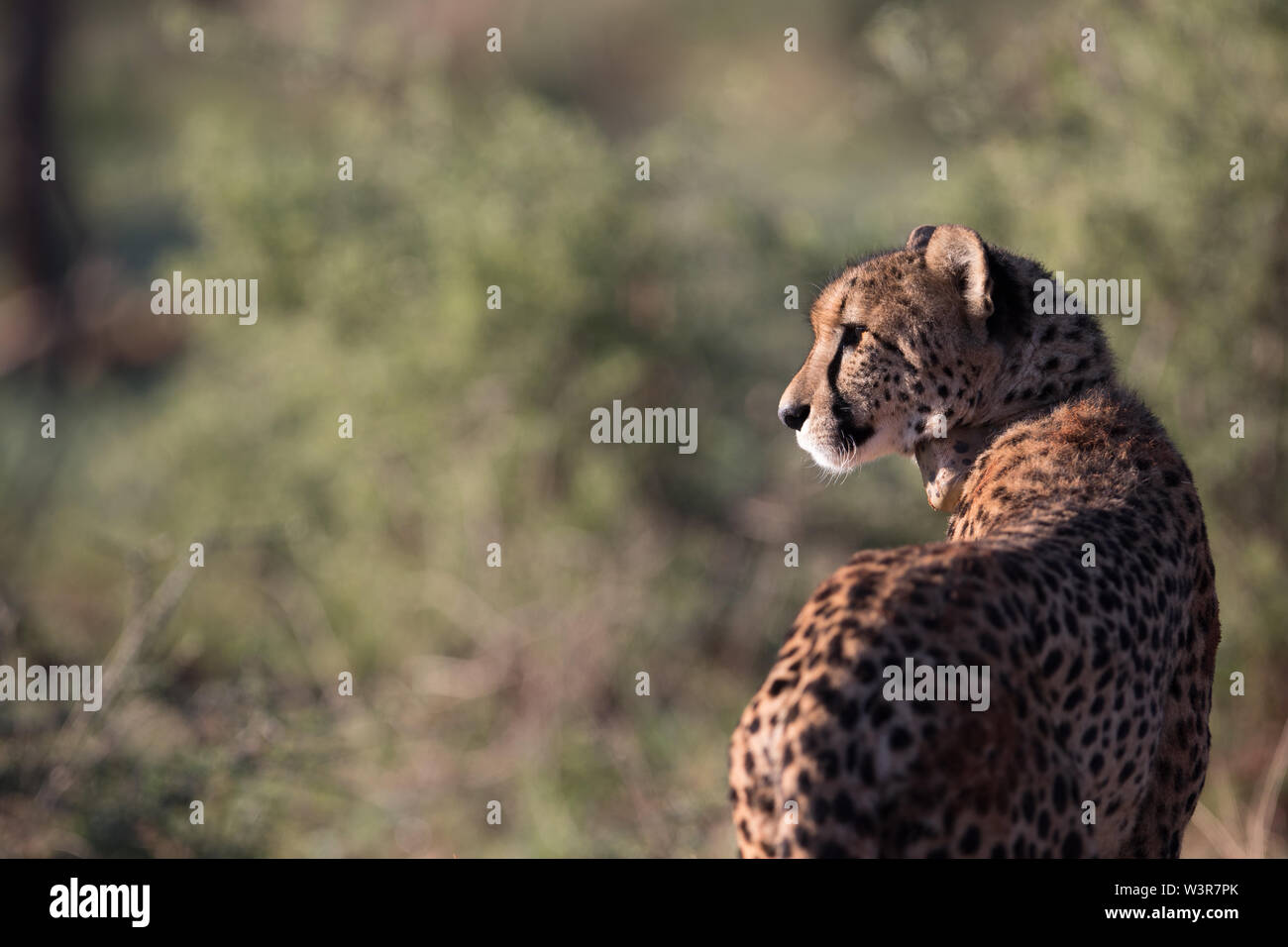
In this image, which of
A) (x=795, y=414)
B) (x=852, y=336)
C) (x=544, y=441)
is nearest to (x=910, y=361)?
(x=852, y=336)

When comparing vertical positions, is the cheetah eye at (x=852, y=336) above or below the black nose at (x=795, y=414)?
above

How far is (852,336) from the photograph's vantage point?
12.1 feet

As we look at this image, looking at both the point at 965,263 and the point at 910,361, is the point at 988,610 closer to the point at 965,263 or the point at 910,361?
the point at 910,361

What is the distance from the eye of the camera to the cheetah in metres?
2.43

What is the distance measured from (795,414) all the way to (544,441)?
520 centimetres

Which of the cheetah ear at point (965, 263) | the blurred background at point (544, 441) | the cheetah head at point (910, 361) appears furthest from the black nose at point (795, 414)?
the blurred background at point (544, 441)

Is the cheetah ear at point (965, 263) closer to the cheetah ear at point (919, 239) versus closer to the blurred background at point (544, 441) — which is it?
the cheetah ear at point (919, 239)

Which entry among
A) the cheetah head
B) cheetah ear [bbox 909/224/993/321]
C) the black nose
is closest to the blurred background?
the black nose

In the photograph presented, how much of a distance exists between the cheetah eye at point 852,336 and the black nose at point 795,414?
7.1 inches

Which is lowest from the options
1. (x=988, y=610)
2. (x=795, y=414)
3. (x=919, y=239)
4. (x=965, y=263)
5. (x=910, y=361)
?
(x=988, y=610)

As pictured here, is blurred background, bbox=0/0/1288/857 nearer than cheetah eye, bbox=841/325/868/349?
No

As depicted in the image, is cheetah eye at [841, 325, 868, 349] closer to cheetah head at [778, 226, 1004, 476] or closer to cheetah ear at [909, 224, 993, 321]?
A: cheetah head at [778, 226, 1004, 476]

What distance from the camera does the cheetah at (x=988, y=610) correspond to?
7.97 ft

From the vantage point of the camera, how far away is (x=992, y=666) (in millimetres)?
2529
